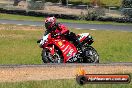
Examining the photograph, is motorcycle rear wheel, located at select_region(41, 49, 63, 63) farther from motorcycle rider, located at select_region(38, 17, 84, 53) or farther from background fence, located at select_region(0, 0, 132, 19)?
background fence, located at select_region(0, 0, 132, 19)

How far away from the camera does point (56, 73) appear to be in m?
12.4

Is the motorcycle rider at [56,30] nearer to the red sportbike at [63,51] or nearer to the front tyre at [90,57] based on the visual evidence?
the red sportbike at [63,51]

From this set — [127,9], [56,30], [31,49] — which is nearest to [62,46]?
[56,30]

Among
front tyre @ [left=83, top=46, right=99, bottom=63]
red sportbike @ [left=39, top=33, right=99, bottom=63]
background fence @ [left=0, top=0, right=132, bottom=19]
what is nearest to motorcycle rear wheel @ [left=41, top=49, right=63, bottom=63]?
red sportbike @ [left=39, top=33, right=99, bottom=63]

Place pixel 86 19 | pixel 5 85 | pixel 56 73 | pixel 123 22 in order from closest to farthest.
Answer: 1. pixel 5 85
2. pixel 56 73
3. pixel 123 22
4. pixel 86 19

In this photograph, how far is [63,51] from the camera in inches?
582

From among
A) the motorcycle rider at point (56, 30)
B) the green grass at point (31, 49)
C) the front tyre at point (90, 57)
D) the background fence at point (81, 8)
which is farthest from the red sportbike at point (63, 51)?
the background fence at point (81, 8)

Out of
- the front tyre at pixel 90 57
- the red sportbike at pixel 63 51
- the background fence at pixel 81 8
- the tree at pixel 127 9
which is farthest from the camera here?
the background fence at pixel 81 8

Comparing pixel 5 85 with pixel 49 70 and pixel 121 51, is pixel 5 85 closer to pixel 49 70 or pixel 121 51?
pixel 49 70

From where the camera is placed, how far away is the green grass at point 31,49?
18.1 meters

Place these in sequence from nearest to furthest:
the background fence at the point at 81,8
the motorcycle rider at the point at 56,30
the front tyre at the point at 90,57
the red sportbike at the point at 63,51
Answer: the motorcycle rider at the point at 56,30
the red sportbike at the point at 63,51
the front tyre at the point at 90,57
the background fence at the point at 81,8

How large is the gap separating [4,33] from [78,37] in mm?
16738

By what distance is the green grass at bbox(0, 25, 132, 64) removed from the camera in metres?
18.1

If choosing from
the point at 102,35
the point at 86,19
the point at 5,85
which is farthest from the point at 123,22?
the point at 5,85
